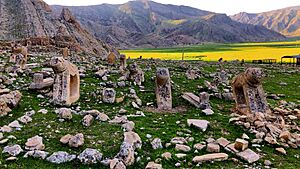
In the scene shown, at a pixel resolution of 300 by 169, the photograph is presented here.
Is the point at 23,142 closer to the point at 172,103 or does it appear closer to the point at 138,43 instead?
the point at 172,103

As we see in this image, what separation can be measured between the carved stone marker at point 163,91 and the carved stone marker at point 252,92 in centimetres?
330

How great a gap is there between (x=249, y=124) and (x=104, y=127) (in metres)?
5.19

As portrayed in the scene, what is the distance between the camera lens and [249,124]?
39.7 ft

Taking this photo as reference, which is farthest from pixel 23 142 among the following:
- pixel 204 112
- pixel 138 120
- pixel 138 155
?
pixel 204 112

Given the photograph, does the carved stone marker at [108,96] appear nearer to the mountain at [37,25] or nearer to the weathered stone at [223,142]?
the weathered stone at [223,142]

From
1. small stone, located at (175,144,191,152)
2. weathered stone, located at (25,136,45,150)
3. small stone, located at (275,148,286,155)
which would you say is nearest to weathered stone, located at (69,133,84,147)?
weathered stone, located at (25,136,45,150)

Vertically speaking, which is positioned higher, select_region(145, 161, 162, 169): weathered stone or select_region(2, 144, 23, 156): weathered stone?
select_region(2, 144, 23, 156): weathered stone

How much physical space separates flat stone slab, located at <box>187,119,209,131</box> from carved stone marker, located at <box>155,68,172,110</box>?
3.18m

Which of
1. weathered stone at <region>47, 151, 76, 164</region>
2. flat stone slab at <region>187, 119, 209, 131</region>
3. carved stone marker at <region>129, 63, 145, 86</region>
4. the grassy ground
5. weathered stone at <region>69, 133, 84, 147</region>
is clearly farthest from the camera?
the grassy ground

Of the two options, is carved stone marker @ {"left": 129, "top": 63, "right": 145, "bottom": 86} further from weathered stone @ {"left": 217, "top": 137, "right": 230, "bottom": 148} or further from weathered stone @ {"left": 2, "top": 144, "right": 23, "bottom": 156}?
weathered stone @ {"left": 2, "top": 144, "right": 23, "bottom": 156}

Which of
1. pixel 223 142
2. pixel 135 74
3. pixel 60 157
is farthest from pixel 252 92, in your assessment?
pixel 60 157

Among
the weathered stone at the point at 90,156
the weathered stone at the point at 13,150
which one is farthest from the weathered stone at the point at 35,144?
the weathered stone at the point at 90,156

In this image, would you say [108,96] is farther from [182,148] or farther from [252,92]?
[252,92]

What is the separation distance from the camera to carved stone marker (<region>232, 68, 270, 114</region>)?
1487 centimetres
